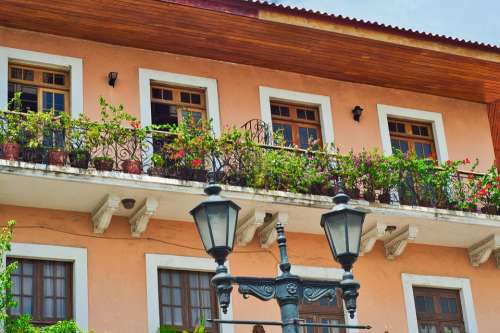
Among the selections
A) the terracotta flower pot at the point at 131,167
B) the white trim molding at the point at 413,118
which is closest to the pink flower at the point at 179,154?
the terracotta flower pot at the point at 131,167

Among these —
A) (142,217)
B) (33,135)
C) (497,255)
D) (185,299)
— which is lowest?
(185,299)

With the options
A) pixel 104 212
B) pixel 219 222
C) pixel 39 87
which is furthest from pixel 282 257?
pixel 39 87

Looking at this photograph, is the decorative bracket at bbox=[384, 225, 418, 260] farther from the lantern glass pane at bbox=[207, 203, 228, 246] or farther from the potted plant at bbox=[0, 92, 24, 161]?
the lantern glass pane at bbox=[207, 203, 228, 246]

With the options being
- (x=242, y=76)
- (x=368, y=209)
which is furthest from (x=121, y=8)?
(x=368, y=209)

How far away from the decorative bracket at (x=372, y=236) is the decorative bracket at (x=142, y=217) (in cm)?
355

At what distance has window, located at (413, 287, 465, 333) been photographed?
17094mm

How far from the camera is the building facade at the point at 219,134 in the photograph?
1499 centimetres

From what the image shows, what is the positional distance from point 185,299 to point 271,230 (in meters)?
1.75

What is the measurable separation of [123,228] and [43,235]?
1219mm

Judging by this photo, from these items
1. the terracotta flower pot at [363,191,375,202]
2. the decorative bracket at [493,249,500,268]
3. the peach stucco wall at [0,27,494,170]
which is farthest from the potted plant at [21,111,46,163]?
the decorative bracket at [493,249,500,268]

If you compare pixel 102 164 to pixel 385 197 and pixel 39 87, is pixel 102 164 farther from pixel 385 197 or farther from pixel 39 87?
pixel 385 197

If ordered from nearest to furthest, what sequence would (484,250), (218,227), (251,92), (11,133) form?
1. (218,227)
2. (11,133)
3. (484,250)
4. (251,92)

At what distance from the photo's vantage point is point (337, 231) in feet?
32.7

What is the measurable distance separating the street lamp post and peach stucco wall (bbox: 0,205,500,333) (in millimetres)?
5362
